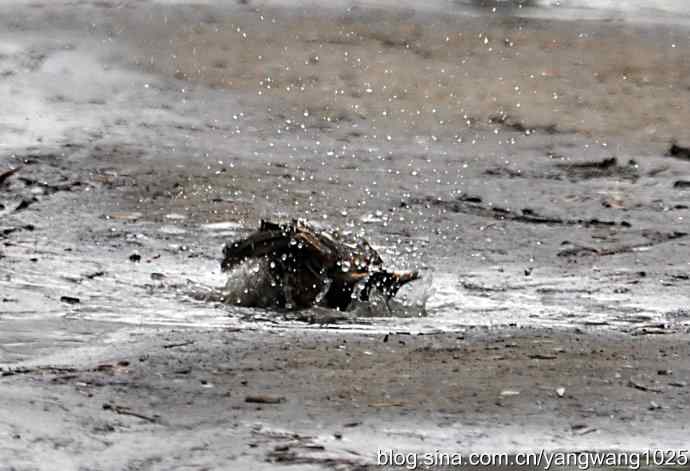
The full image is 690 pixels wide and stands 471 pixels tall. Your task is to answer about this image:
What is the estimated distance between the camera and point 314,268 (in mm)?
6812

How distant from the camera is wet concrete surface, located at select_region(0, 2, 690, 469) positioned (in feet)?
17.0

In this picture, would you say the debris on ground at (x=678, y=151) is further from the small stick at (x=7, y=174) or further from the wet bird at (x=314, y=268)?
the wet bird at (x=314, y=268)

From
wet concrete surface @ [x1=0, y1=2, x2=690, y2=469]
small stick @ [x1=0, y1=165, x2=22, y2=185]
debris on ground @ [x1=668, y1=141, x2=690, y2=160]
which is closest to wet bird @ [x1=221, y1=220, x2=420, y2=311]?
wet concrete surface @ [x1=0, y1=2, x2=690, y2=469]

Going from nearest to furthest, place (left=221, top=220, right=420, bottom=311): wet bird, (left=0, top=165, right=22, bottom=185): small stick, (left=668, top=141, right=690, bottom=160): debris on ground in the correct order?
(left=221, top=220, right=420, bottom=311): wet bird < (left=0, top=165, right=22, bottom=185): small stick < (left=668, top=141, right=690, bottom=160): debris on ground

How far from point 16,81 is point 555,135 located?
137 inches

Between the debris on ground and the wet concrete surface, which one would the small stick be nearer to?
the wet concrete surface

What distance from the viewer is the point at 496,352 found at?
604 centimetres

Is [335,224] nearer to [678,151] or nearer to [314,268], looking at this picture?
[314,268]

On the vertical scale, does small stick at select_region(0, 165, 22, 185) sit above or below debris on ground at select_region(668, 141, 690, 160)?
below

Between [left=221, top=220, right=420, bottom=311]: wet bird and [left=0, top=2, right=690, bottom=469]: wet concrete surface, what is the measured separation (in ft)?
0.42

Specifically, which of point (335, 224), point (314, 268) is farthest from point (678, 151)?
point (314, 268)

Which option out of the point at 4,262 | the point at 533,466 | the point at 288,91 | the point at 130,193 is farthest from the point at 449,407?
the point at 288,91

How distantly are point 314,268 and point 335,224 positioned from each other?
2.09 metres

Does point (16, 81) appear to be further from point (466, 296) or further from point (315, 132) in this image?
point (466, 296)
